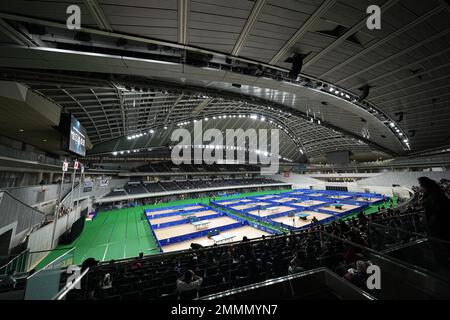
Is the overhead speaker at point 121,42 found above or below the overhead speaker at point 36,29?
above

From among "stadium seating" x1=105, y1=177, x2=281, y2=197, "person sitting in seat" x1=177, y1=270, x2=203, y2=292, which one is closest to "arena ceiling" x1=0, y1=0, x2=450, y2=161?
"person sitting in seat" x1=177, y1=270, x2=203, y2=292

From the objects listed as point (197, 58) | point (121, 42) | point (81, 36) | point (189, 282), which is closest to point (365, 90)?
point (197, 58)

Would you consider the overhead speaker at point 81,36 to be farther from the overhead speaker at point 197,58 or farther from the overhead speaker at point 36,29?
the overhead speaker at point 197,58

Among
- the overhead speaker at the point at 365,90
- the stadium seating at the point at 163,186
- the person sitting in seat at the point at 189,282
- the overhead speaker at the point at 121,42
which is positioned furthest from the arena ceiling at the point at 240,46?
the stadium seating at the point at 163,186

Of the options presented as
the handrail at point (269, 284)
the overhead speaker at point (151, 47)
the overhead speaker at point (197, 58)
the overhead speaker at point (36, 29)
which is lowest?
the handrail at point (269, 284)

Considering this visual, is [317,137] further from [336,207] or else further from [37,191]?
[37,191]

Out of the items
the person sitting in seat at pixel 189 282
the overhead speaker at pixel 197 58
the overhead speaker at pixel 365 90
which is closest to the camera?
the person sitting in seat at pixel 189 282

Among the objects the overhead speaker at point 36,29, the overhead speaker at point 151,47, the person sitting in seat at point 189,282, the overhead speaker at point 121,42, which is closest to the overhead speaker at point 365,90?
the overhead speaker at point 151,47

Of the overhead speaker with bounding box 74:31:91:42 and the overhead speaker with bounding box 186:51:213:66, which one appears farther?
the overhead speaker with bounding box 186:51:213:66

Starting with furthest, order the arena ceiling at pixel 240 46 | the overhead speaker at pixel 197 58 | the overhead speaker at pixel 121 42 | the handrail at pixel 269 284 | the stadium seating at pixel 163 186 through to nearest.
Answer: the stadium seating at pixel 163 186 < the overhead speaker at pixel 197 58 < the overhead speaker at pixel 121 42 < the arena ceiling at pixel 240 46 < the handrail at pixel 269 284

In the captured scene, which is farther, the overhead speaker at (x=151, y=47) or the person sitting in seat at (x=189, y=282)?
the overhead speaker at (x=151, y=47)

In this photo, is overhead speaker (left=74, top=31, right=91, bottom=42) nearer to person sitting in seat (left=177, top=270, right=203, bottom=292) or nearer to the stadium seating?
person sitting in seat (left=177, top=270, right=203, bottom=292)

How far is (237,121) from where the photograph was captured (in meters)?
34.9
